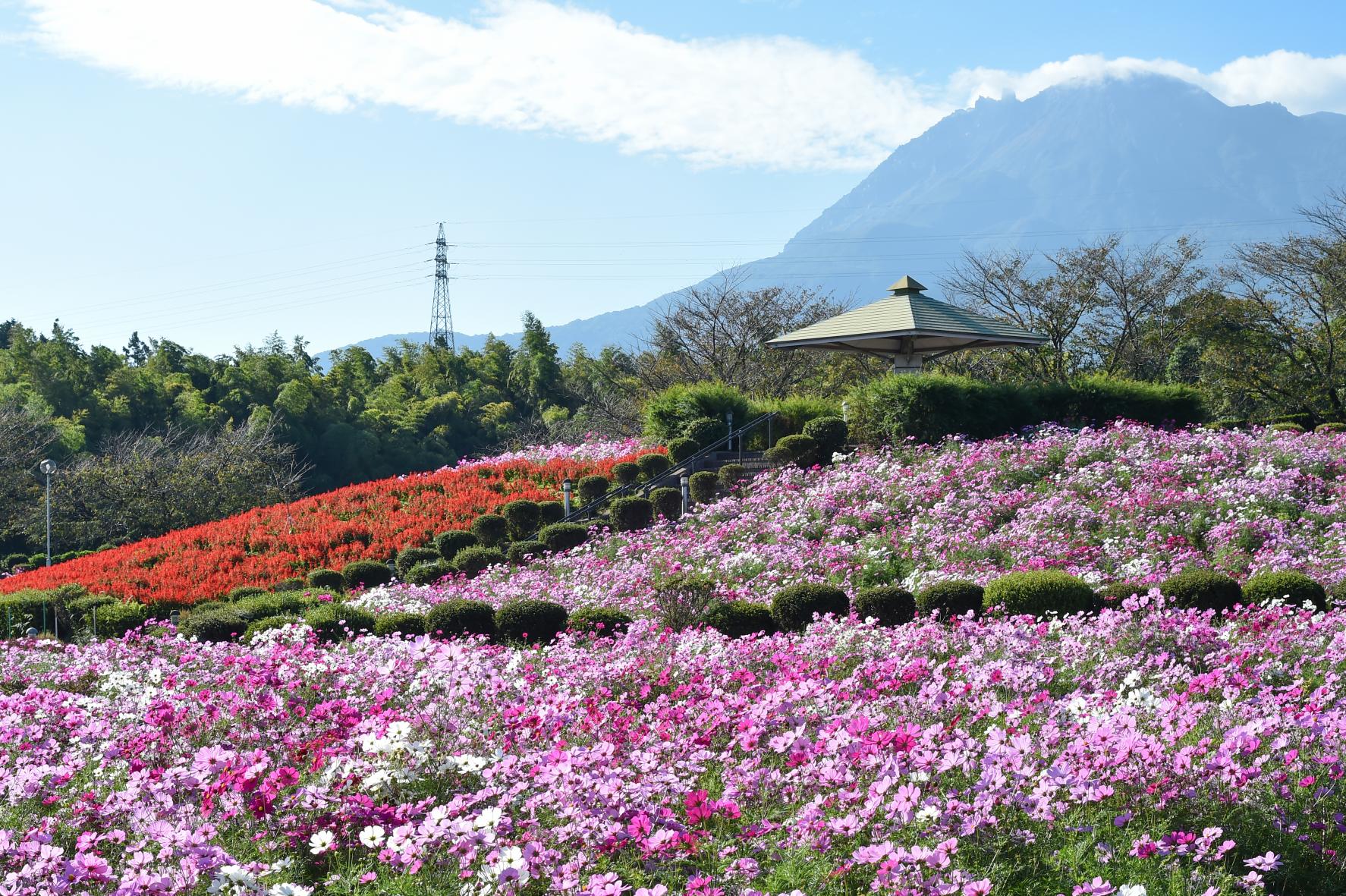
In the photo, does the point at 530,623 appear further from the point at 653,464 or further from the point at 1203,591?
the point at 653,464

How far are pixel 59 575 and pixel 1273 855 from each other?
1624cm

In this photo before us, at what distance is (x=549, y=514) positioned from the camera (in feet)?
54.8

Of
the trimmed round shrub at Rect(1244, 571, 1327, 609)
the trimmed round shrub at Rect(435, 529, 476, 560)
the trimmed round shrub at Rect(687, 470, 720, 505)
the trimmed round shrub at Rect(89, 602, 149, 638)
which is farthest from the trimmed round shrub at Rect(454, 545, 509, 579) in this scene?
the trimmed round shrub at Rect(1244, 571, 1327, 609)

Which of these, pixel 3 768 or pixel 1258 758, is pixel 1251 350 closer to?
pixel 1258 758

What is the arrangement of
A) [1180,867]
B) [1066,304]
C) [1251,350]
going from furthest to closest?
[1066,304] < [1251,350] < [1180,867]

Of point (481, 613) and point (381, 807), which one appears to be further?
point (481, 613)

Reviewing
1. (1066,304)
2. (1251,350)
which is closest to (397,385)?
(1066,304)

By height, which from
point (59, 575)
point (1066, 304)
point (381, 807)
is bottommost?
point (59, 575)

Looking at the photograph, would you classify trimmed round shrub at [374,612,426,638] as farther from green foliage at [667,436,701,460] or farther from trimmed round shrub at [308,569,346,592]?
green foliage at [667,436,701,460]

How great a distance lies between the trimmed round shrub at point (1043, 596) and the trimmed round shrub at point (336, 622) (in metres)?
5.33

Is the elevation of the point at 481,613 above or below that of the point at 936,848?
below

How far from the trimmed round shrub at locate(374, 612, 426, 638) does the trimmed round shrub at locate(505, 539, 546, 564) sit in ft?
16.0

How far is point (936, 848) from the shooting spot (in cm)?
279

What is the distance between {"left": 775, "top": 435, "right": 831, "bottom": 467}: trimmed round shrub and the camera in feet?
55.6
